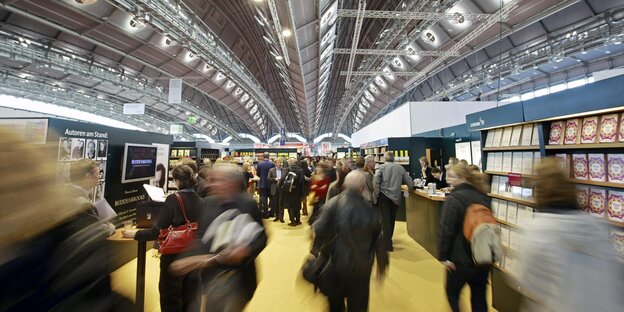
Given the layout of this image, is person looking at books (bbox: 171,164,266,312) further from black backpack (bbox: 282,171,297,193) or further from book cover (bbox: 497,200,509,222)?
black backpack (bbox: 282,171,297,193)

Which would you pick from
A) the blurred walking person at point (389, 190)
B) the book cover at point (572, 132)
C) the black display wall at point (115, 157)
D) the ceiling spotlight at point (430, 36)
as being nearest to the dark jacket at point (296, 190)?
the blurred walking person at point (389, 190)

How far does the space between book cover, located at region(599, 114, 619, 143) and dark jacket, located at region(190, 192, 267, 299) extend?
286 cm

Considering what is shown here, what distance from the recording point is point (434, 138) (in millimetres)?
8047

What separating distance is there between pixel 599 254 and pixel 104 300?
1.99 metres

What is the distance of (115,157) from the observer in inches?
180

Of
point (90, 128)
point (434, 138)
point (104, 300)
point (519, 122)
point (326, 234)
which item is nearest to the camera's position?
point (104, 300)

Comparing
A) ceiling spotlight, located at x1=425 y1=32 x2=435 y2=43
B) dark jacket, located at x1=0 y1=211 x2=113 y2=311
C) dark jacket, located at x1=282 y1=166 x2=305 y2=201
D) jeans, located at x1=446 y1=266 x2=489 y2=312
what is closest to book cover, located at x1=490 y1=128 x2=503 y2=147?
jeans, located at x1=446 y1=266 x2=489 y2=312

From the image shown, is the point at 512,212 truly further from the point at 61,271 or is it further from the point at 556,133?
the point at 61,271

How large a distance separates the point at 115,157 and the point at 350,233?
4.96 m

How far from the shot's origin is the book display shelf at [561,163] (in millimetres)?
1892

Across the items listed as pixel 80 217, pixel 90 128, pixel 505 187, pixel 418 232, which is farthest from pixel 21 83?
pixel 505 187

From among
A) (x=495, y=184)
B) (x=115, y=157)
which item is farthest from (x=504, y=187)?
(x=115, y=157)

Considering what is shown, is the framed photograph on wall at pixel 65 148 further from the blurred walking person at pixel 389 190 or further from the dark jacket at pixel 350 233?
the blurred walking person at pixel 389 190

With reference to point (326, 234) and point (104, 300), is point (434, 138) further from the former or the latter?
point (104, 300)
